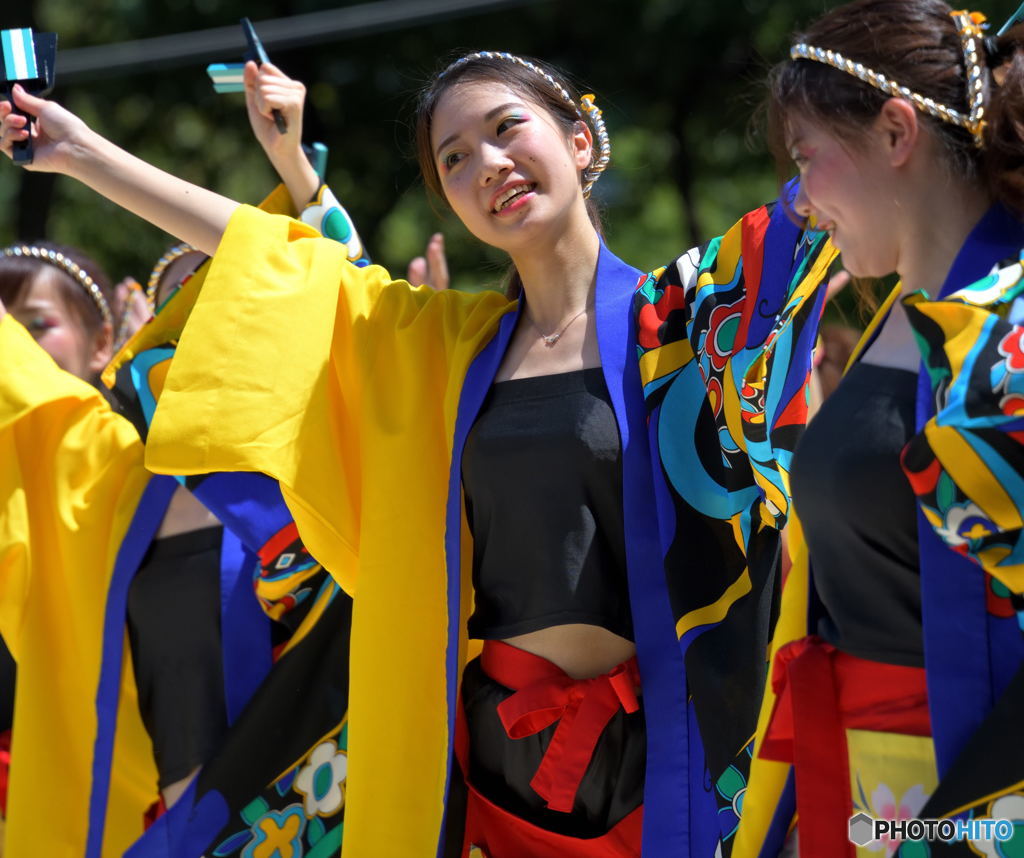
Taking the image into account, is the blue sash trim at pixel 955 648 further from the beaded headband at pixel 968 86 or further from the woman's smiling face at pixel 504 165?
the woman's smiling face at pixel 504 165

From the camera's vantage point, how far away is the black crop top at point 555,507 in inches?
78.8

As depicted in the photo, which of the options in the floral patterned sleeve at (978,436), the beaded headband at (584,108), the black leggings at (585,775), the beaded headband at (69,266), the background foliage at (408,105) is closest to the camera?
the floral patterned sleeve at (978,436)

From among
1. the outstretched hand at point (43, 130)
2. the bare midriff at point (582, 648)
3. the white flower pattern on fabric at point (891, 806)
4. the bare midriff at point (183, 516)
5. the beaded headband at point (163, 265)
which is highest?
the outstretched hand at point (43, 130)

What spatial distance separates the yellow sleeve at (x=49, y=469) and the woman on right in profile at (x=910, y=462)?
1.55 m

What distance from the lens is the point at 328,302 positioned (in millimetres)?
2285

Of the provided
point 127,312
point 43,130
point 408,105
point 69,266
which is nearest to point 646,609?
point 43,130

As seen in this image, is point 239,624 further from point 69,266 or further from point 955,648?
→ point 955,648

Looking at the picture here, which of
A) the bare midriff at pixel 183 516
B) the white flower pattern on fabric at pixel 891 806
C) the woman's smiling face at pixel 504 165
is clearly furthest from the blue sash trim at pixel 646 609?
the bare midriff at pixel 183 516

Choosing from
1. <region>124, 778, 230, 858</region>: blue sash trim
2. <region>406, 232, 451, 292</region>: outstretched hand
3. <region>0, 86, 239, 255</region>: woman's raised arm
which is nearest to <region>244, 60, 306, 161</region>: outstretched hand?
<region>0, 86, 239, 255</region>: woman's raised arm

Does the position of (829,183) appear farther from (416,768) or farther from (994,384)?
(416,768)

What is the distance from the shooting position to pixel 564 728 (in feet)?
6.52

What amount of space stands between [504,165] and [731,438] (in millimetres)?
548

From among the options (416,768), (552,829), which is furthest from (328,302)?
(552,829)

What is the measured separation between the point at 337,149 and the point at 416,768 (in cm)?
478
